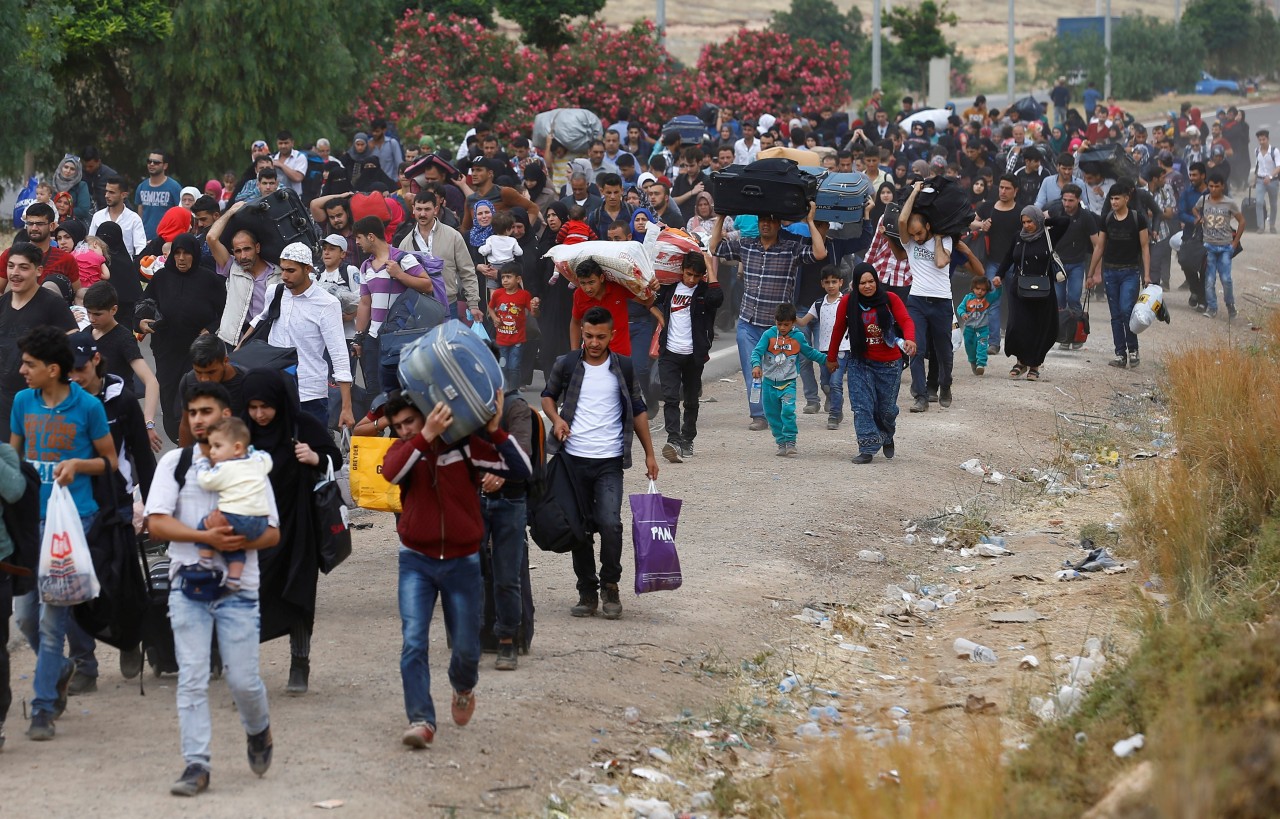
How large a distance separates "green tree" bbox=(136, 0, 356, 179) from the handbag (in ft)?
64.9

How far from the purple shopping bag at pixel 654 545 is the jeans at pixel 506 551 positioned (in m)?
1.08

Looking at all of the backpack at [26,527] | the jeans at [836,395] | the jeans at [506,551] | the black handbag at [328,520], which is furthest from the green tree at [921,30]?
the backpack at [26,527]

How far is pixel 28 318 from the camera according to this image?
959cm

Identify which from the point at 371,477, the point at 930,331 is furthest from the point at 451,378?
the point at 930,331

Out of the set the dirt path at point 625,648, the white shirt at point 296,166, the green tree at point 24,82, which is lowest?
the dirt path at point 625,648

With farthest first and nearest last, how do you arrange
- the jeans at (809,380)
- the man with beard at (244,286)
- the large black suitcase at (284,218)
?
1. the jeans at (809,380)
2. the large black suitcase at (284,218)
3. the man with beard at (244,286)

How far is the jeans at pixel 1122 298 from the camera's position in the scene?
57.0 ft

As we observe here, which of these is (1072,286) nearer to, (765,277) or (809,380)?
(809,380)

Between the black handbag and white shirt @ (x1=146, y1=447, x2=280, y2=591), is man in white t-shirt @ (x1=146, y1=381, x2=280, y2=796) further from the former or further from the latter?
the black handbag

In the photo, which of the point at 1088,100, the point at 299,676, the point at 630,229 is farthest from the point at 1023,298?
the point at 1088,100

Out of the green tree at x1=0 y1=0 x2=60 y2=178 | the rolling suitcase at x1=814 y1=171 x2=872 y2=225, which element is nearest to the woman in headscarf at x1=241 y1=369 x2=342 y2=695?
the rolling suitcase at x1=814 y1=171 x2=872 y2=225

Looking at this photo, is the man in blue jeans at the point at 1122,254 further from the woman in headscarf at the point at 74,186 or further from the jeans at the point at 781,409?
the woman in headscarf at the point at 74,186

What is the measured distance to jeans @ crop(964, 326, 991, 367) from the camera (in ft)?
56.6

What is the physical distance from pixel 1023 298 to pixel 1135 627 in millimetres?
8428
